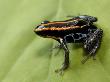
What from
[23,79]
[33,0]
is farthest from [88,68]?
[33,0]

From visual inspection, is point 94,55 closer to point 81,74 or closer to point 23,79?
point 81,74

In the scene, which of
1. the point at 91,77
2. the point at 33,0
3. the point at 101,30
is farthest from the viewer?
the point at 33,0

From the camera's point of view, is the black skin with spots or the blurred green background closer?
the blurred green background

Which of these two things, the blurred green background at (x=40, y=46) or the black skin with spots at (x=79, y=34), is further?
the black skin with spots at (x=79, y=34)
